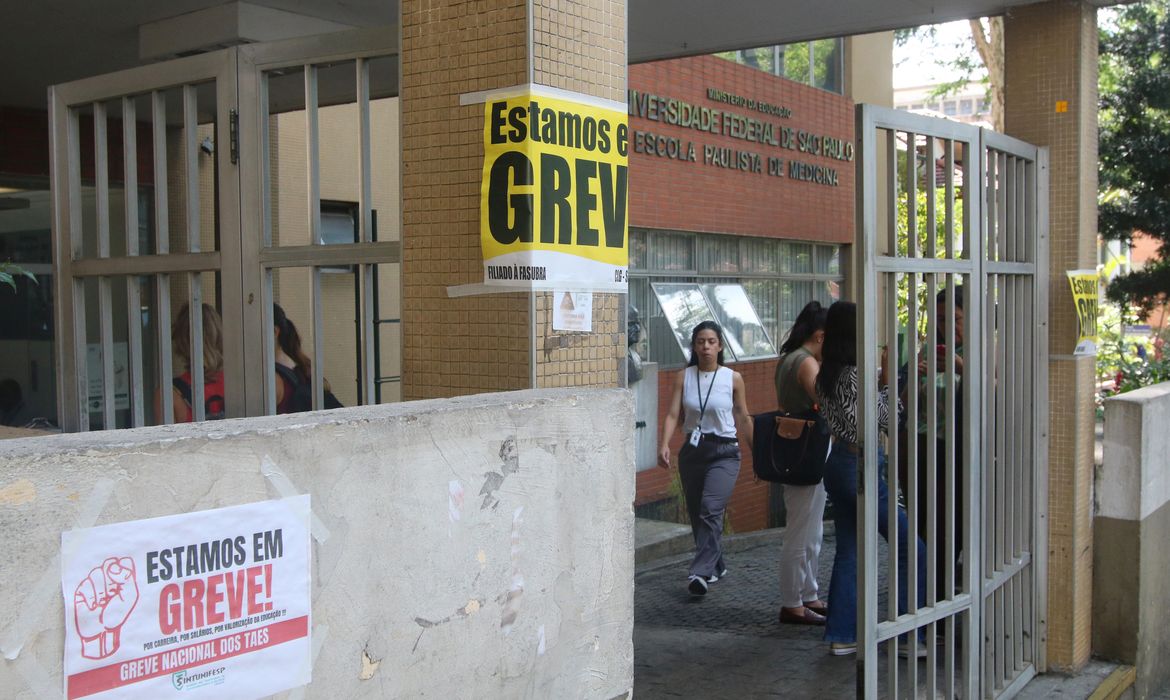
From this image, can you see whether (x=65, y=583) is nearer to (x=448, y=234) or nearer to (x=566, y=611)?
(x=566, y=611)

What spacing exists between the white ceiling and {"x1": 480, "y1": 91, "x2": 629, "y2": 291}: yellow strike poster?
7.70ft

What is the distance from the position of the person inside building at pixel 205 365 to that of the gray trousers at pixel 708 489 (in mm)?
3670

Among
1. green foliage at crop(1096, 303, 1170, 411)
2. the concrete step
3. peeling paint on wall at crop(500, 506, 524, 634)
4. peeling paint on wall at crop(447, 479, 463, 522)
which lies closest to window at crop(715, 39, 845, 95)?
A: green foliage at crop(1096, 303, 1170, 411)

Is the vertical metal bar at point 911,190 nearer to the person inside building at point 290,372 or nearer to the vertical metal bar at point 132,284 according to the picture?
the person inside building at point 290,372

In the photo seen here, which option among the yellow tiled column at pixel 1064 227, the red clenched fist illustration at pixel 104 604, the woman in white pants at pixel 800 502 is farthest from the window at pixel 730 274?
the red clenched fist illustration at pixel 104 604

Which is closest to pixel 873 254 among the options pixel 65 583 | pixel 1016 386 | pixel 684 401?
pixel 1016 386

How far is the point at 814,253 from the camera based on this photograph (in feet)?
48.7

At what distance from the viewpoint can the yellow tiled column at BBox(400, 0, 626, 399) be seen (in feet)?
11.0

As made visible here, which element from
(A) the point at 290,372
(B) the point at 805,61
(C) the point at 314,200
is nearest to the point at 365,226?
(C) the point at 314,200

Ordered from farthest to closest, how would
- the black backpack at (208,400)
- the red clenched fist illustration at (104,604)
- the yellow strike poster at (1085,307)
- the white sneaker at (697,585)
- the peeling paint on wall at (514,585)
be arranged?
1. the white sneaker at (697,585)
2. the yellow strike poster at (1085,307)
3. the black backpack at (208,400)
4. the peeling paint on wall at (514,585)
5. the red clenched fist illustration at (104,604)

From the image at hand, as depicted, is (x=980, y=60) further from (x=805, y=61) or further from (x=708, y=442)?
(x=708, y=442)

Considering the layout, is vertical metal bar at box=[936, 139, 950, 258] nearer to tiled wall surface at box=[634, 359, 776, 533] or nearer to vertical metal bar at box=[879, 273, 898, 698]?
vertical metal bar at box=[879, 273, 898, 698]

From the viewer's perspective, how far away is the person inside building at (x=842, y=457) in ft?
18.1

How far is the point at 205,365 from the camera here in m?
4.59
